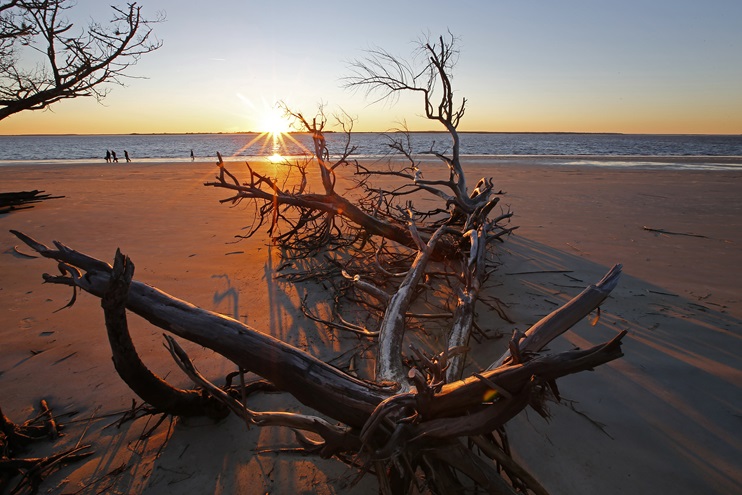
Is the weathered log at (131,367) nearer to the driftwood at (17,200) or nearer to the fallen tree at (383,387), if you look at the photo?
the fallen tree at (383,387)

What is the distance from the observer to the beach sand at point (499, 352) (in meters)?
1.99

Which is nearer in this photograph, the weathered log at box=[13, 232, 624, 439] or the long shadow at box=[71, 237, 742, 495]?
the weathered log at box=[13, 232, 624, 439]

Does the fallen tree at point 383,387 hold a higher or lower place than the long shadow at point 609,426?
higher

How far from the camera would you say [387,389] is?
183cm

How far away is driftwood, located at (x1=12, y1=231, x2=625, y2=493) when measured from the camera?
143 centimetres

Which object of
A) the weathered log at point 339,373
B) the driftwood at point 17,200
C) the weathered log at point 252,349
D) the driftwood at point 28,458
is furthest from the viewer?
the driftwood at point 17,200

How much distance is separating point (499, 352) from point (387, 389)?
1.55 meters

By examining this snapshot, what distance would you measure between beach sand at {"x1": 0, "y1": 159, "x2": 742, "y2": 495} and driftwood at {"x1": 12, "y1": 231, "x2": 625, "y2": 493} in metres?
0.43

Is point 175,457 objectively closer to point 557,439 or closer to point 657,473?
point 557,439

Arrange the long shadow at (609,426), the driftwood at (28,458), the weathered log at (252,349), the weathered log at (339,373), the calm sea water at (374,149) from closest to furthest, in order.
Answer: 1. the weathered log at (339,373)
2. the weathered log at (252,349)
3. the driftwood at (28,458)
4. the long shadow at (609,426)
5. the calm sea water at (374,149)

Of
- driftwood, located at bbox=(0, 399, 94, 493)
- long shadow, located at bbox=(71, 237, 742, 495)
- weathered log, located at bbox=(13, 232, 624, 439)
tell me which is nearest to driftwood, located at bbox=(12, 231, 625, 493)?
weathered log, located at bbox=(13, 232, 624, 439)

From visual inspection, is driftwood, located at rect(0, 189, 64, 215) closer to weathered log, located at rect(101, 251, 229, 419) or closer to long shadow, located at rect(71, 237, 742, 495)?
long shadow, located at rect(71, 237, 742, 495)

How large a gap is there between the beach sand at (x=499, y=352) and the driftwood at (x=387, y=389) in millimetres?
427

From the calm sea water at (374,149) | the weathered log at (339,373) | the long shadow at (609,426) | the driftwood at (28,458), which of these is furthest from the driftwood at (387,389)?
the calm sea water at (374,149)
